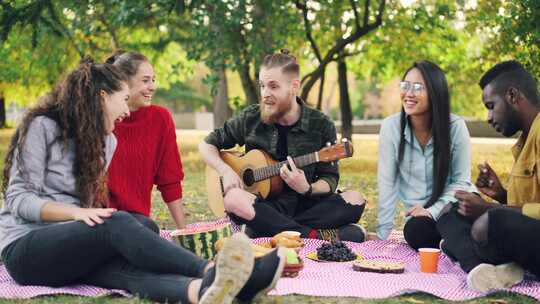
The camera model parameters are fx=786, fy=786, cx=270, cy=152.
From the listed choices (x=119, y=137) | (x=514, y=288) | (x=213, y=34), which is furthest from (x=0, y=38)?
(x=514, y=288)

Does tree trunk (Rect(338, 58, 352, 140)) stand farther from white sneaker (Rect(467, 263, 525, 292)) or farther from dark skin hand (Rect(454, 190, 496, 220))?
white sneaker (Rect(467, 263, 525, 292))

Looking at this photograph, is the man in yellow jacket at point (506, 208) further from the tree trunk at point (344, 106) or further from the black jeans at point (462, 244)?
the tree trunk at point (344, 106)

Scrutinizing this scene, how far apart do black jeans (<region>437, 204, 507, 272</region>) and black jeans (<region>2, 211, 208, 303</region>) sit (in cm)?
178

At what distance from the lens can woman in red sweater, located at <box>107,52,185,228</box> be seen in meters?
5.67

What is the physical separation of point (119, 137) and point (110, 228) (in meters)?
1.87

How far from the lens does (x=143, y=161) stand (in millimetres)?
5836

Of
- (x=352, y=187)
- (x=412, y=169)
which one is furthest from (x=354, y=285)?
(x=352, y=187)

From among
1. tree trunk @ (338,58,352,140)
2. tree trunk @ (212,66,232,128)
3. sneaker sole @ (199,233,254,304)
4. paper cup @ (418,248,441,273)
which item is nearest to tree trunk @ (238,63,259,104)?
tree trunk @ (338,58,352,140)

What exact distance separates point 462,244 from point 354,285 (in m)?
0.82

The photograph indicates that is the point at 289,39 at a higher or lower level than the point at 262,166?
higher

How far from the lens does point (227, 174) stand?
6473 mm

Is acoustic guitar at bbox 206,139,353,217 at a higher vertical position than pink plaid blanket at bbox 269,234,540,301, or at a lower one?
higher

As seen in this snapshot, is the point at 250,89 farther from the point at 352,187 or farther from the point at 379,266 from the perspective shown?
the point at 379,266

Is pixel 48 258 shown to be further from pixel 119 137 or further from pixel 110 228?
pixel 119 137
